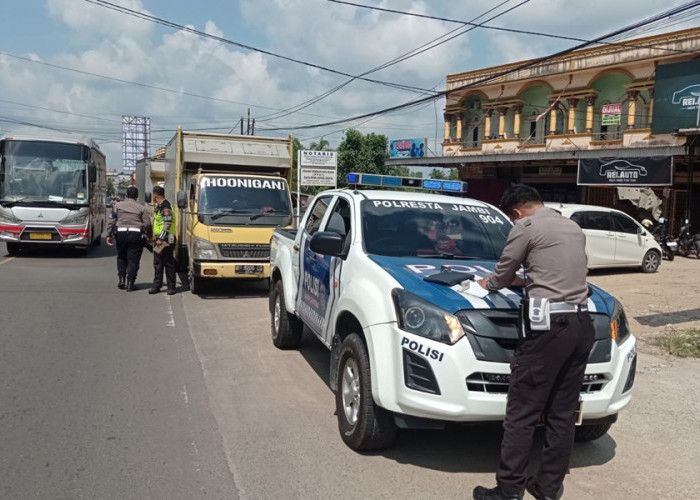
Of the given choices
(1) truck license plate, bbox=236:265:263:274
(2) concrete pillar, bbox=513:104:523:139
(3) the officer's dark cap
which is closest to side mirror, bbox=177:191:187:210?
(1) truck license plate, bbox=236:265:263:274

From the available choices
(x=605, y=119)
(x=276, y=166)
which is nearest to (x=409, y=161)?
(x=605, y=119)

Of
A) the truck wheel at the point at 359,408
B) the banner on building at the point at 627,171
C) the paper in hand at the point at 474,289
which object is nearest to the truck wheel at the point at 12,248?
the truck wheel at the point at 359,408

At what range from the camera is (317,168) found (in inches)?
656

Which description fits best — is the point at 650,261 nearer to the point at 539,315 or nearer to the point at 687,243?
the point at 687,243

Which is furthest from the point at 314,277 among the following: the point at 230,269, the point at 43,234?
the point at 43,234

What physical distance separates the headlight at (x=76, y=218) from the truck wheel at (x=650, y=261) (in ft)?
46.4

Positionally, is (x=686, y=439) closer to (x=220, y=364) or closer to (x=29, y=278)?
(x=220, y=364)

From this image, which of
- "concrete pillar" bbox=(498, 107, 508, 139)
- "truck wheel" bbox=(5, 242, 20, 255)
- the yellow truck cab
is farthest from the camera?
"concrete pillar" bbox=(498, 107, 508, 139)

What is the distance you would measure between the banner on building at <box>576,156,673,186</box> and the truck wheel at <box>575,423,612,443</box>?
53.2 ft

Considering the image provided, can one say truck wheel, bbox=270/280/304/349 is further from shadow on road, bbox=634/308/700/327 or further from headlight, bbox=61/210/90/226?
headlight, bbox=61/210/90/226

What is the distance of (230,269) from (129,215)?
2.14 metres

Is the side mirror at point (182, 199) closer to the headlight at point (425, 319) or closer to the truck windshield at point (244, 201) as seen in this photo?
the truck windshield at point (244, 201)

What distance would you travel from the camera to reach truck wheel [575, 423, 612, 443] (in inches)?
176

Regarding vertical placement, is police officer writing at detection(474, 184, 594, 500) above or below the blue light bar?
below
